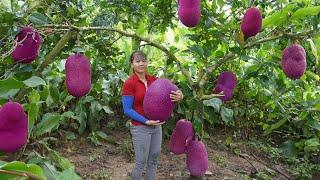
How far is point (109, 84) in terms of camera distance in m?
2.59

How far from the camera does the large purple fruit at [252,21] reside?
1.46 meters

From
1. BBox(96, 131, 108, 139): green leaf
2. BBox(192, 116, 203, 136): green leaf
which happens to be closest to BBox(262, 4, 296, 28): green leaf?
BBox(192, 116, 203, 136): green leaf

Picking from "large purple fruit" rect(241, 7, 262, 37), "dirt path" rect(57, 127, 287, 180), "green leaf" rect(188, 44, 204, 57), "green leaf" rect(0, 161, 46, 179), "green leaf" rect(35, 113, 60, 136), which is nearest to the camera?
"green leaf" rect(0, 161, 46, 179)

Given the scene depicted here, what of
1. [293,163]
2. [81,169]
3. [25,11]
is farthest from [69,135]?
[293,163]

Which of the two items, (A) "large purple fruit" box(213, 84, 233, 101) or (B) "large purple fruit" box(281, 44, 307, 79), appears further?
(A) "large purple fruit" box(213, 84, 233, 101)

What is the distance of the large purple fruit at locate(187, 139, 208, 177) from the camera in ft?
6.70

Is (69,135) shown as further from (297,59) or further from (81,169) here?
(297,59)

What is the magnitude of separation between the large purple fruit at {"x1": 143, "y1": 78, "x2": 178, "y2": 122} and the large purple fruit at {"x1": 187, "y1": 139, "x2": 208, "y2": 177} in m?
0.42

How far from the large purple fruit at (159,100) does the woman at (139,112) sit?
35cm

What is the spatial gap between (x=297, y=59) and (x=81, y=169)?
4.13 feet

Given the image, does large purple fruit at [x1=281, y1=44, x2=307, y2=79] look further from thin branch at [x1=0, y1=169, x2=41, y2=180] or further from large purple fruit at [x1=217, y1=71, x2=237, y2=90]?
thin branch at [x1=0, y1=169, x2=41, y2=180]

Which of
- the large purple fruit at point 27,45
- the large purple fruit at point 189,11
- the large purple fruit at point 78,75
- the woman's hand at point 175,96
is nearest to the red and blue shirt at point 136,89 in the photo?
the woman's hand at point 175,96

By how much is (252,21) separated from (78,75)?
1.83ft

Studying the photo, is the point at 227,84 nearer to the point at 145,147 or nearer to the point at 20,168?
the point at 145,147
